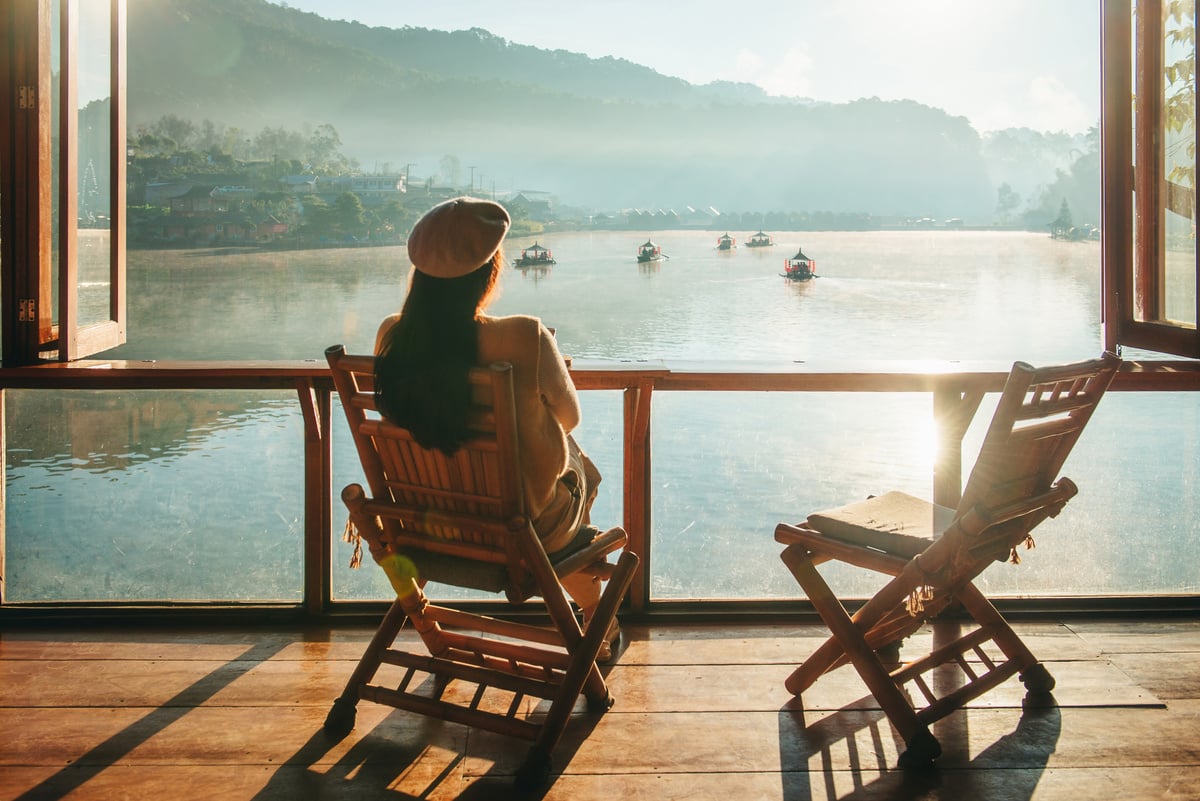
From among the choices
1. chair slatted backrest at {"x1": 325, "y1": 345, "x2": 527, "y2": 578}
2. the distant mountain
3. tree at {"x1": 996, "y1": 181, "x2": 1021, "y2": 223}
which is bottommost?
chair slatted backrest at {"x1": 325, "y1": 345, "x2": 527, "y2": 578}

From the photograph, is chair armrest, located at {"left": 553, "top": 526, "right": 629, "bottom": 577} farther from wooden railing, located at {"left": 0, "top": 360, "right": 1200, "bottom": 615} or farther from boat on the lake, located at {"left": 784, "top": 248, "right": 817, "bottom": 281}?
boat on the lake, located at {"left": 784, "top": 248, "right": 817, "bottom": 281}

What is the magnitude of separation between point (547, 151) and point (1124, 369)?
87.9 feet

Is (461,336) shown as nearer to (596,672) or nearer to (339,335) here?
(596,672)

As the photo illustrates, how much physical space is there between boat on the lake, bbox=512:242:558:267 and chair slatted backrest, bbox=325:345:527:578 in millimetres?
20038

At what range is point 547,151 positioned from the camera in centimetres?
2884

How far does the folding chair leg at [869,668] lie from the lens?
2.23 metres

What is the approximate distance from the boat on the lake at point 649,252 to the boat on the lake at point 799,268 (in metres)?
3.53

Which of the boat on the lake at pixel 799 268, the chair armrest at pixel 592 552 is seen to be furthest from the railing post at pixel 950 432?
the boat on the lake at pixel 799 268

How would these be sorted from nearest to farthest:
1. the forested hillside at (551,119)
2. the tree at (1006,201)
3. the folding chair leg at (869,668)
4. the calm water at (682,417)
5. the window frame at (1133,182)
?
the folding chair leg at (869,668), the window frame at (1133,182), the calm water at (682,417), the forested hillside at (551,119), the tree at (1006,201)

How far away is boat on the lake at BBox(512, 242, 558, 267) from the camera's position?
22394 mm

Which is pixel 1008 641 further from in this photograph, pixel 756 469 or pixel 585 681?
pixel 756 469

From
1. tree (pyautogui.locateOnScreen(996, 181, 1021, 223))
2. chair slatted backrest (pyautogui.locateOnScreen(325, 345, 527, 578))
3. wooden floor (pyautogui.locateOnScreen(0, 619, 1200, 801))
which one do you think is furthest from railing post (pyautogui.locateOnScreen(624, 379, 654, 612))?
tree (pyautogui.locateOnScreen(996, 181, 1021, 223))

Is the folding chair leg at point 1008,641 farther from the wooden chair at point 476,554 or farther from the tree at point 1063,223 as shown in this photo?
the tree at point 1063,223

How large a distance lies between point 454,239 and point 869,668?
4.27 feet
